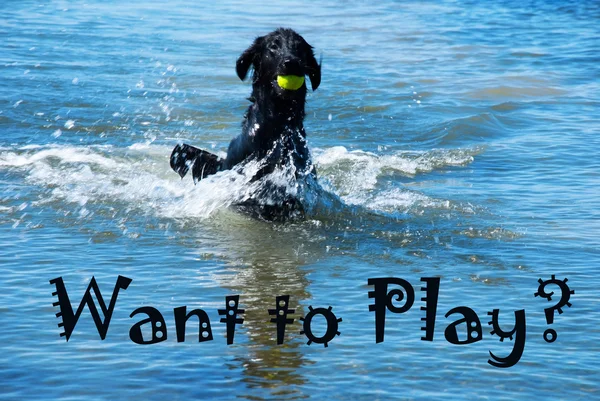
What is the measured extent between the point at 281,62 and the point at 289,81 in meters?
Result: 0.15

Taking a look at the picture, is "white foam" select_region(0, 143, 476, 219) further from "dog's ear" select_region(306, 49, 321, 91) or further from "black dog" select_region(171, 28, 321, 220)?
"dog's ear" select_region(306, 49, 321, 91)

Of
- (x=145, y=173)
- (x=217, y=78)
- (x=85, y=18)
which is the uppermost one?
(x=85, y=18)

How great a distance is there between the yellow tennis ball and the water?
82 cm

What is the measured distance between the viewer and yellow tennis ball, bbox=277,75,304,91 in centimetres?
750

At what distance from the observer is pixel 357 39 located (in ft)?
57.7

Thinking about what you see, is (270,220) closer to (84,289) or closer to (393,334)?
(84,289)

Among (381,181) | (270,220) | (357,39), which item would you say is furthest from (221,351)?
(357,39)

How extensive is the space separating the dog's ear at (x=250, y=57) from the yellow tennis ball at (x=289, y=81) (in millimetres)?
431

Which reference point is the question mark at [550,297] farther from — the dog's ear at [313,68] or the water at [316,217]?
the dog's ear at [313,68]

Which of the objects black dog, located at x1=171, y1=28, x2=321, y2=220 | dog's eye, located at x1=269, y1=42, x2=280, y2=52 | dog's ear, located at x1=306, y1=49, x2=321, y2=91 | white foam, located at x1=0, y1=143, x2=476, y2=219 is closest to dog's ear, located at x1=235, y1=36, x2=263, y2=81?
black dog, located at x1=171, y1=28, x2=321, y2=220

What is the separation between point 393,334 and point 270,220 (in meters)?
2.62

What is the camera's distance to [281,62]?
7473mm

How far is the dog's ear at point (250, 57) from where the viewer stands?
784cm

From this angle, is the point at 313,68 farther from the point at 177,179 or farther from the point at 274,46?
the point at 177,179
